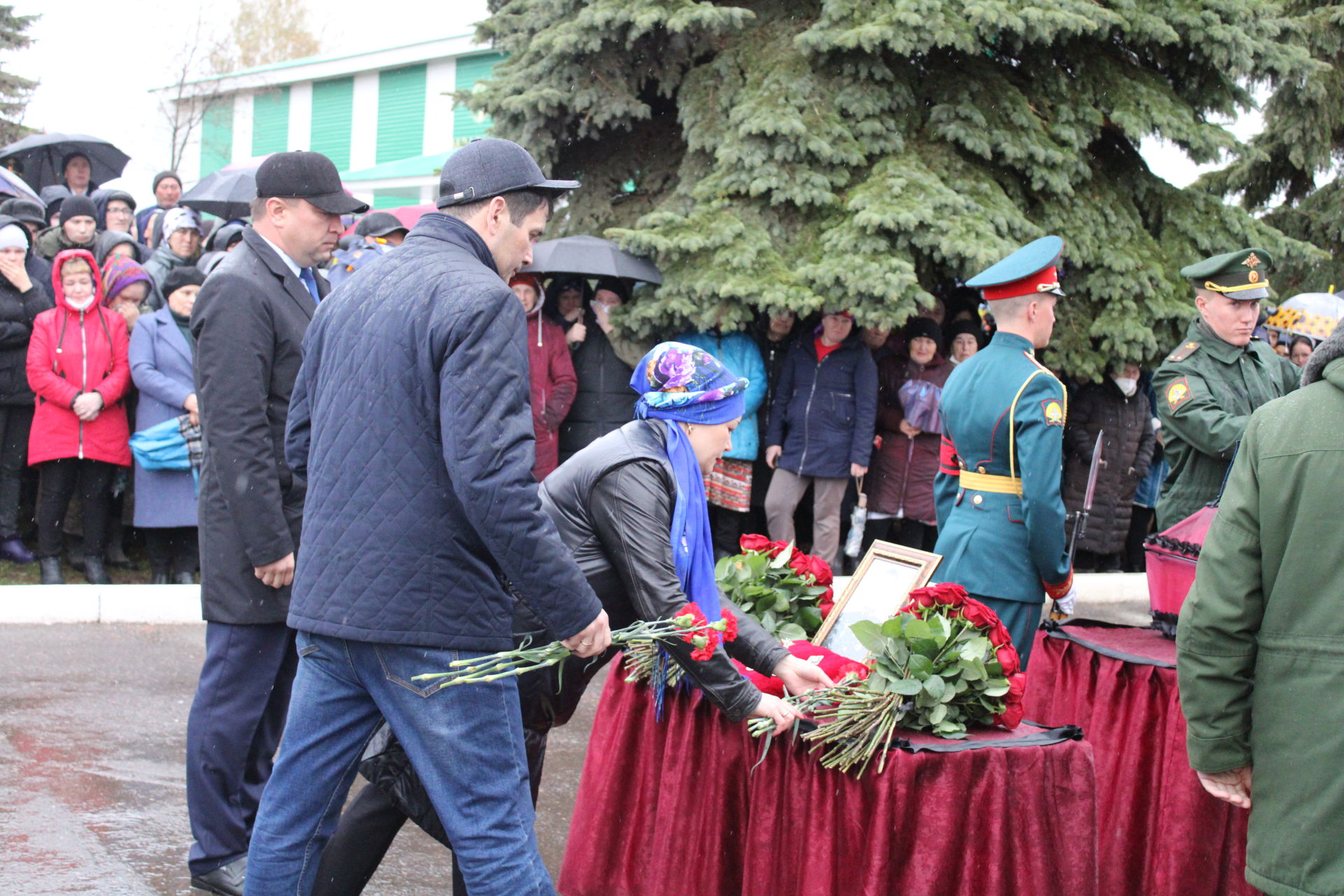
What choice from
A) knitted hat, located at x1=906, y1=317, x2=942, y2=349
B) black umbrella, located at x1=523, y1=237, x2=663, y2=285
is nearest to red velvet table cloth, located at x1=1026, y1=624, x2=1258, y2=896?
black umbrella, located at x1=523, y1=237, x2=663, y2=285

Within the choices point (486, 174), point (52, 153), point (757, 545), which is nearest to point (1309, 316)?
point (757, 545)

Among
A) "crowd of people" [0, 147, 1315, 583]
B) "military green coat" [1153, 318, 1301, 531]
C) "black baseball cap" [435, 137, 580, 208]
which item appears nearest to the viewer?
"black baseball cap" [435, 137, 580, 208]

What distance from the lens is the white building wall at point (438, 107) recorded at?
96.9 ft

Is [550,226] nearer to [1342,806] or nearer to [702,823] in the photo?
[702,823]

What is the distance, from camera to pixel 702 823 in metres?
3.74

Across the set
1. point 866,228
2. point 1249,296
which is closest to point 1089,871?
point 1249,296

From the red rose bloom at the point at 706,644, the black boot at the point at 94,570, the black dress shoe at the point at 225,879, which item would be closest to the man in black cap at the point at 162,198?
the black boot at the point at 94,570

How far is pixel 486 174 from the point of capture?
9.95ft

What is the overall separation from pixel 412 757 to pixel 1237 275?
3.92m

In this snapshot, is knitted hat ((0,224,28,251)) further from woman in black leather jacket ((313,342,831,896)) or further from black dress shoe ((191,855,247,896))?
woman in black leather jacket ((313,342,831,896))

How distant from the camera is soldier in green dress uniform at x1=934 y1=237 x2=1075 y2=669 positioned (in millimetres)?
4383

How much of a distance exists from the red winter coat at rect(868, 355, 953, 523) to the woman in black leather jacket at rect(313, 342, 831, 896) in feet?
18.4

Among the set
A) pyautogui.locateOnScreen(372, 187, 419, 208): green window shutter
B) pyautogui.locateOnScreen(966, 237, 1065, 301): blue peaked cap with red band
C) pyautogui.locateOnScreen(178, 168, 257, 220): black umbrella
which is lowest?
pyautogui.locateOnScreen(966, 237, 1065, 301): blue peaked cap with red band

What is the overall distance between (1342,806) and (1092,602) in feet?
21.8
